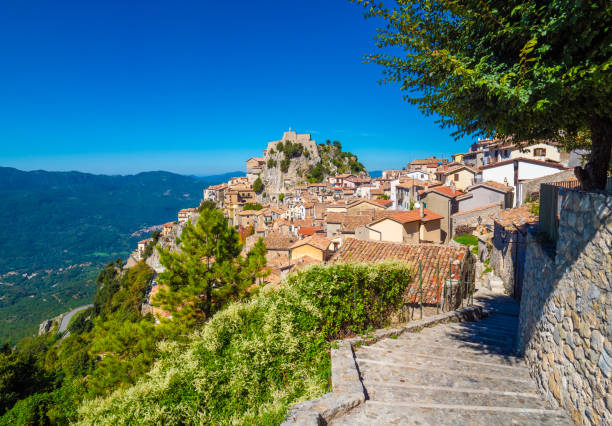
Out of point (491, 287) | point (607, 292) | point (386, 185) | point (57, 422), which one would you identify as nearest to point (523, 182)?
point (491, 287)

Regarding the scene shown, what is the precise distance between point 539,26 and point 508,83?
67 centimetres

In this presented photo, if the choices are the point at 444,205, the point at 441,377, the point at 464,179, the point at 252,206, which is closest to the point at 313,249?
the point at 444,205

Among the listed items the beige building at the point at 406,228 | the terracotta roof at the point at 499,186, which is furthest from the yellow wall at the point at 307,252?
the terracotta roof at the point at 499,186

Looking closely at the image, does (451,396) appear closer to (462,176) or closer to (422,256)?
(422,256)

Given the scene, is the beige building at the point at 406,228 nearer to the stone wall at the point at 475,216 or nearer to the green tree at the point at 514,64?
the stone wall at the point at 475,216

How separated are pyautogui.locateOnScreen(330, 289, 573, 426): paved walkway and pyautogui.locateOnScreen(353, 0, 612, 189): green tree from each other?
11.2 feet

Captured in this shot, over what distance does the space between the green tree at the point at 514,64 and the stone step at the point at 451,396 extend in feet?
11.3

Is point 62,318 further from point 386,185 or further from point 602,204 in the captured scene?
point 602,204

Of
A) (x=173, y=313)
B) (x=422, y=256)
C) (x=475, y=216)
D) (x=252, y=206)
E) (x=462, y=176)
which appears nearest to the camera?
(x=422, y=256)

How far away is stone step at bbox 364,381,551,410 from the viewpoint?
449 cm

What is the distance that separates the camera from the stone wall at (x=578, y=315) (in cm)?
334

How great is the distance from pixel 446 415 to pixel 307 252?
92.9ft

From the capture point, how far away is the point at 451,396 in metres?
4.65

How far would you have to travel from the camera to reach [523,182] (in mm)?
28172
